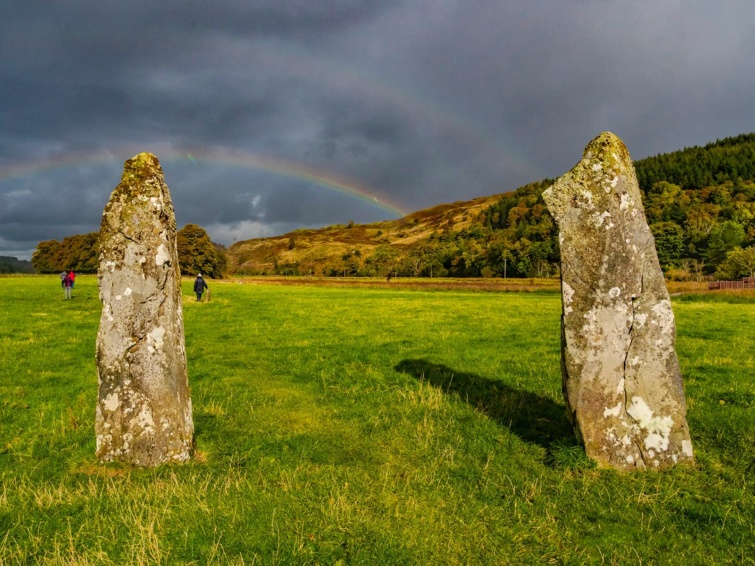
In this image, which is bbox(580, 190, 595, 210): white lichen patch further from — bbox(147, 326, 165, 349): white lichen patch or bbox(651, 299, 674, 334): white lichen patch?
bbox(147, 326, 165, 349): white lichen patch

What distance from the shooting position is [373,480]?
5.92 meters

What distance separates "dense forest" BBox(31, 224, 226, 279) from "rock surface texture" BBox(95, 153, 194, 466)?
338ft

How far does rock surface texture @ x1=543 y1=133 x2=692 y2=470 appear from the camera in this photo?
6191mm

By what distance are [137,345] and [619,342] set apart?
23.2 feet

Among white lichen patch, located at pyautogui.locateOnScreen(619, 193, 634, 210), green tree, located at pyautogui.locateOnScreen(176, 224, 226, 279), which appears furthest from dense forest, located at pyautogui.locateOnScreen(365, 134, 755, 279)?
green tree, located at pyautogui.locateOnScreen(176, 224, 226, 279)

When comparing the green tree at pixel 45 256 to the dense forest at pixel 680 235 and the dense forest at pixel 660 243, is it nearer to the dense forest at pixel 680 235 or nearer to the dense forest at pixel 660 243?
the dense forest at pixel 660 243

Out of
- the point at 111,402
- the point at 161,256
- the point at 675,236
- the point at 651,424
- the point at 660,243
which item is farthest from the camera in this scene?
the point at 660,243

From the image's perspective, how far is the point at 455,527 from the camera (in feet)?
15.9

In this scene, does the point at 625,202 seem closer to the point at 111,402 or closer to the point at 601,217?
the point at 601,217

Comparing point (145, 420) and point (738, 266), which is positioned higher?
point (738, 266)

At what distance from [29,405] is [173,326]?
5.45 m

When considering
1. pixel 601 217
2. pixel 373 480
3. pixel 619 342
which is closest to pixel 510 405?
pixel 619 342

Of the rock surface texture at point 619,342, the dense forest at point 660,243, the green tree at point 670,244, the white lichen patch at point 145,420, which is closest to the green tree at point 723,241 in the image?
the dense forest at point 660,243

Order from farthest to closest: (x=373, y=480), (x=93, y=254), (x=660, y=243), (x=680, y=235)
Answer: (x=93, y=254) → (x=660, y=243) → (x=680, y=235) → (x=373, y=480)
